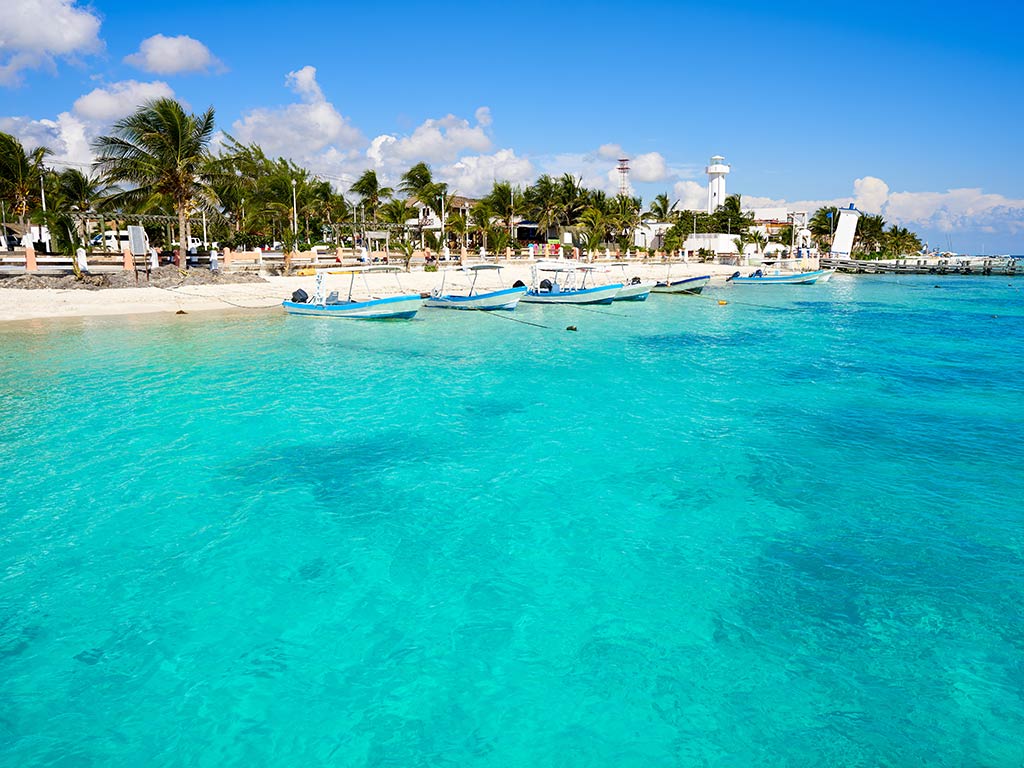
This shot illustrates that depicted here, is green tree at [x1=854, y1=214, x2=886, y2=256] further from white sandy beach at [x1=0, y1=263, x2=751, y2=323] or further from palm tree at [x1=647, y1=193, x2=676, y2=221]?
white sandy beach at [x1=0, y1=263, x2=751, y2=323]

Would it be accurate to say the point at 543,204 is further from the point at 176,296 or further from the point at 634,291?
the point at 176,296

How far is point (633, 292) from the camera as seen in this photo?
4209 centimetres

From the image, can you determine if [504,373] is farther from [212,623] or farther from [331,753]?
[331,753]

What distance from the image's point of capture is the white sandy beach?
31250mm

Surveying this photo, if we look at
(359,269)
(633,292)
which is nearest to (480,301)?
(359,269)

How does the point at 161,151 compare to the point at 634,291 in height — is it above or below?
above

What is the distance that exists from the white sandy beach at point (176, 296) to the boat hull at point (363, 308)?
20.4 feet

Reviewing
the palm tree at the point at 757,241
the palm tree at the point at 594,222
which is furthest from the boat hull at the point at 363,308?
the palm tree at the point at 757,241

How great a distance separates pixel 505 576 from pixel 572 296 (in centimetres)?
3012

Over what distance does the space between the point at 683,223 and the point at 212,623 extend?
9346 cm

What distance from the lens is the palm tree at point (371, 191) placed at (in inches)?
2514

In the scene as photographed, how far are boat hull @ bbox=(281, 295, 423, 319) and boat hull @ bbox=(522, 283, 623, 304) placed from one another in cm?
858

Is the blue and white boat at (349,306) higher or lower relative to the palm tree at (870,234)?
lower

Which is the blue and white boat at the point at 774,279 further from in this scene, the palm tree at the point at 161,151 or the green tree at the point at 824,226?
the palm tree at the point at 161,151
